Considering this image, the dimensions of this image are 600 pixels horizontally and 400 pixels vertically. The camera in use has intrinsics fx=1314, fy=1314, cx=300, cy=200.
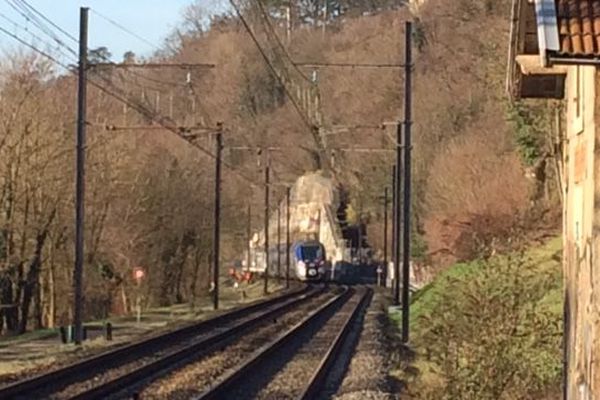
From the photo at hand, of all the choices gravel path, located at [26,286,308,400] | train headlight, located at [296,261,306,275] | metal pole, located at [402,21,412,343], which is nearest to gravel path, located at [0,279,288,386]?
gravel path, located at [26,286,308,400]

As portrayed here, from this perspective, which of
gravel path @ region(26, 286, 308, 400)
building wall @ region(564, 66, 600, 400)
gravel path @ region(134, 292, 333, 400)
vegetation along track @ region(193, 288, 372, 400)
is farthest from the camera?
vegetation along track @ region(193, 288, 372, 400)

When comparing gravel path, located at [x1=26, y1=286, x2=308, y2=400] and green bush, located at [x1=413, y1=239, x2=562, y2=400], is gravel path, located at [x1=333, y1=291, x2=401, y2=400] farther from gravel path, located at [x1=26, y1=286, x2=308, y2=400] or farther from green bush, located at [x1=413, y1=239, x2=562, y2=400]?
gravel path, located at [x1=26, y1=286, x2=308, y2=400]

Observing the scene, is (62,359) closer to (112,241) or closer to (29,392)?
(29,392)

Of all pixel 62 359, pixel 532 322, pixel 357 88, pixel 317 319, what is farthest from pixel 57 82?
pixel 357 88

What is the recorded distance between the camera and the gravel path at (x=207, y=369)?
2227 centimetres

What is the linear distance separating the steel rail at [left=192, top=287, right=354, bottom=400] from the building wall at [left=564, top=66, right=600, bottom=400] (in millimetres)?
7876

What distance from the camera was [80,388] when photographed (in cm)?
2245

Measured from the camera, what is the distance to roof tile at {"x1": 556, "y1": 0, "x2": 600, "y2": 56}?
966 centimetres

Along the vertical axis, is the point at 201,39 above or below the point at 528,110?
above

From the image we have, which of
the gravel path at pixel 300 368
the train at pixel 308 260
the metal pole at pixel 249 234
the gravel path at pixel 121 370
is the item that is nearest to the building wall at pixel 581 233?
the gravel path at pixel 300 368

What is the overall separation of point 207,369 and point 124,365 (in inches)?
68.1

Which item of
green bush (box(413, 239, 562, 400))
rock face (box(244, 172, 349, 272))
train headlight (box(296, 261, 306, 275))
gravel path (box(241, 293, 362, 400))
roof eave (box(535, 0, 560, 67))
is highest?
rock face (box(244, 172, 349, 272))

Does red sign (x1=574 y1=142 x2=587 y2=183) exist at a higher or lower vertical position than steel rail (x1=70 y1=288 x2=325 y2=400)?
higher

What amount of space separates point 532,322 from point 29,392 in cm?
904
